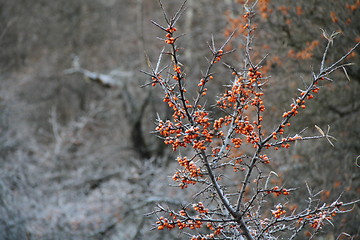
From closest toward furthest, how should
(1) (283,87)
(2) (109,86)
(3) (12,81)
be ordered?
(1) (283,87), (2) (109,86), (3) (12,81)

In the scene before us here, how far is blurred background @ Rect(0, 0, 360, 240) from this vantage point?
671 cm

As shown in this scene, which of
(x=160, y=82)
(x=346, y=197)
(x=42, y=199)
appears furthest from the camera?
(x=42, y=199)

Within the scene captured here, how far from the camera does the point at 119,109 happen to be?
16094mm

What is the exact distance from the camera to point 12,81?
15.1 meters

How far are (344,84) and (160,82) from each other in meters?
5.19

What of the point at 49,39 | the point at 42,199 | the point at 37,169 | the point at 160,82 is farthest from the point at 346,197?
the point at 49,39

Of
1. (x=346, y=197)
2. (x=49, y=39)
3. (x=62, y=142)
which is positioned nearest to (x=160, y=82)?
(x=346, y=197)

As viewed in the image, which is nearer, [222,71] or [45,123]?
[222,71]

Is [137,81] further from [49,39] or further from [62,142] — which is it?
[49,39]

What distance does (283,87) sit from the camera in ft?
24.5

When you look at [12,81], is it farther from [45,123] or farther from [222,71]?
[222,71]

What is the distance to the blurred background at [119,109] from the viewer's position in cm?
671

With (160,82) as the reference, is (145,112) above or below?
above

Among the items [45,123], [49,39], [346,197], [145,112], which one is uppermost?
[49,39]
